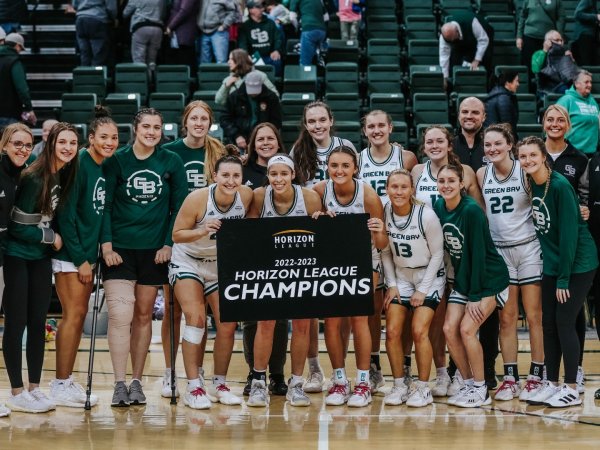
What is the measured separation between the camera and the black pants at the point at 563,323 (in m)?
6.85

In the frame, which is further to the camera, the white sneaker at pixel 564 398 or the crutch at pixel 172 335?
the crutch at pixel 172 335

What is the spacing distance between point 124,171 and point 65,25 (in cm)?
826

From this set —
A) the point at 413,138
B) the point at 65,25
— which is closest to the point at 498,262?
the point at 413,138

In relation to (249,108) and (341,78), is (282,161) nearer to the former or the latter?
(249,108)

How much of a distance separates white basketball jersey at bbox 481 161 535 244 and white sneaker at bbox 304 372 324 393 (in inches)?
59.4

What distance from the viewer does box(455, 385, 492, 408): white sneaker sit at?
22.7ft

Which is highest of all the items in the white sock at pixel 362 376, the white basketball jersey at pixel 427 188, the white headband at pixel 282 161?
the white headband at pixel 282 161

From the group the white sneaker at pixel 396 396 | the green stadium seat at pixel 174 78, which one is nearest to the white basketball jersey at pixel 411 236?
the white sneaker at pixel 396 396

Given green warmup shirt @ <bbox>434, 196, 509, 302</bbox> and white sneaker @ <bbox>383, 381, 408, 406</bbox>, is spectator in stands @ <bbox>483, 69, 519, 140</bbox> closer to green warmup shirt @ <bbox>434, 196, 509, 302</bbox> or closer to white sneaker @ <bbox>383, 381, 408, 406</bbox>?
green warmup shirt @ <bbox>434, 196, 509, 302</bbox>

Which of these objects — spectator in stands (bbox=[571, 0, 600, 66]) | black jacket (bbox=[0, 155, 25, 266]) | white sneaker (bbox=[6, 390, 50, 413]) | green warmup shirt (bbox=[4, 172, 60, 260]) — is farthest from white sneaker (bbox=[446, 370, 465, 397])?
spectator in stands (bbox=[571, 0, 600, 66])

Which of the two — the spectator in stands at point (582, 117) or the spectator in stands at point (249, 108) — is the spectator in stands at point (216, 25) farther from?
the spectator in stands at point (582, 117)

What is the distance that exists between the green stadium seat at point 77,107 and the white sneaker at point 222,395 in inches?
222

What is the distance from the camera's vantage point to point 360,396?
6.94 metres

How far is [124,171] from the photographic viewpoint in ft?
22.9
